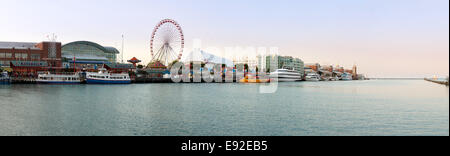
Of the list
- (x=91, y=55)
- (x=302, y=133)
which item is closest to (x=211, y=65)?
(x=91, y=55)

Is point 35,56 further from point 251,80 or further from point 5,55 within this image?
point 251,80

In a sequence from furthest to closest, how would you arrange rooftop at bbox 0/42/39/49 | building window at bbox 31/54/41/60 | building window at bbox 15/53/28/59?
rooftop at bbox 0/42/39/49 → building window at bbox 31/54/41/60 → building window at bbox 15/53/28/59

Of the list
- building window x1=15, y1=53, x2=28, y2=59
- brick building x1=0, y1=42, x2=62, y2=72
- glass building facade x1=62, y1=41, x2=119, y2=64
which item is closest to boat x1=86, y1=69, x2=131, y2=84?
brick building x1=0, y1=42, x2=62, y2=72

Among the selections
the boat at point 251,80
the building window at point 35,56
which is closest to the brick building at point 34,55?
the building window at point 35,56

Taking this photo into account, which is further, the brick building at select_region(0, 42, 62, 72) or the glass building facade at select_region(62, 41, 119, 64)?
the glass building facade at select_region(62, 41, 119, 64)

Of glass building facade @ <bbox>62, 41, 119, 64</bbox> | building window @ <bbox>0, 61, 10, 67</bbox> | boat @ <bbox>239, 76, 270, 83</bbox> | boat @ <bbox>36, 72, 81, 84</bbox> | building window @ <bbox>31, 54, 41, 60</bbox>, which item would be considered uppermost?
glass building facade @ <bbox>62, 41, 119, 64</bbox>

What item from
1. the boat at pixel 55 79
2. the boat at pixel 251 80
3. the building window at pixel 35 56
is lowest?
the boat at pixel 251 80

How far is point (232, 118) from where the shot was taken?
30.8m

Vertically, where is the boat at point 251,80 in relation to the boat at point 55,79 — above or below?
below

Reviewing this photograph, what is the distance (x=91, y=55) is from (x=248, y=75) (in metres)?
80.0

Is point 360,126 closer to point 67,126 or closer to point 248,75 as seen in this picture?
point 67,126

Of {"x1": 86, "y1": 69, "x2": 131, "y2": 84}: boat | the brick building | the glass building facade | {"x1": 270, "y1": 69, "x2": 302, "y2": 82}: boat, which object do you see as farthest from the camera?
{"x1": 270, "y1": 69, "x2": 302, "y2": 82}: boat

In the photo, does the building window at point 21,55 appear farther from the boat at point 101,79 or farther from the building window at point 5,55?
the boat at point 101,79

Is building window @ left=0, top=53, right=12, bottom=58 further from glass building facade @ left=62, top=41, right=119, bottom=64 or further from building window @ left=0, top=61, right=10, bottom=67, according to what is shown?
glass building facade @ left=62, top=41, right=119, bottom=64
